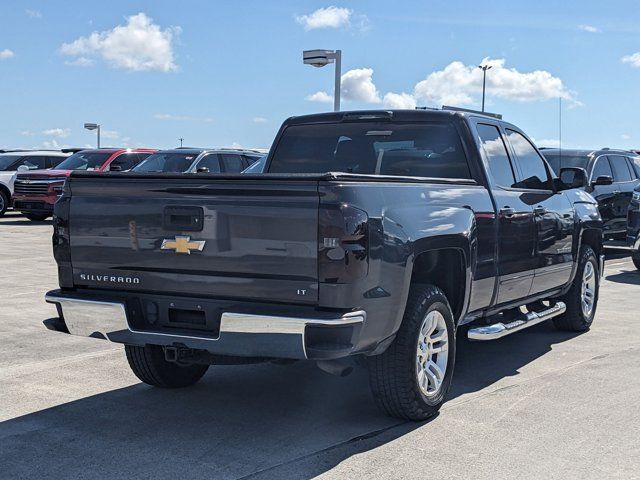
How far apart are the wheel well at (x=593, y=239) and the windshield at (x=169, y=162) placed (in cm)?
970

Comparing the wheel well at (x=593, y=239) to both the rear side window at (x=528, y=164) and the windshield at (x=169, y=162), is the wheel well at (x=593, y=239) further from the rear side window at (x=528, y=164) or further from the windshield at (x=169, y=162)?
the windshield at (x=169, y=162)

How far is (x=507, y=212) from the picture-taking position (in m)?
6.18

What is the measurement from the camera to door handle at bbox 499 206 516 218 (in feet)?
20.0

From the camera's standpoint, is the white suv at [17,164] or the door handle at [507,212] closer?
the door handle at [507,212]

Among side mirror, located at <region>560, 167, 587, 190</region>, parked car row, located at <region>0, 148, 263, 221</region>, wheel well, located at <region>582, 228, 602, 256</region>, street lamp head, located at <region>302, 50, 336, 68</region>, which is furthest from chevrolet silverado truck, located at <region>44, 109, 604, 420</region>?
street lamp head, located at <region>302, 50, 336, 68</region>

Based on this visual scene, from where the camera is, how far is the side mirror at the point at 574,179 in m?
7.49

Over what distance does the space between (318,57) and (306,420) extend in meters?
15.4

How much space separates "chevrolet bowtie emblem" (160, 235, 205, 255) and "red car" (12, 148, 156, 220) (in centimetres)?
1696

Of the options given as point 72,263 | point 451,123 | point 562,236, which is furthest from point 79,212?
point 562,236

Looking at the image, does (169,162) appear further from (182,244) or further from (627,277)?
(182,244)

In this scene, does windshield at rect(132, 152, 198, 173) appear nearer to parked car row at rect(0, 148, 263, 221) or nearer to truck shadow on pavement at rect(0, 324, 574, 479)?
parked car row at rect(0, 148, 263, 221)

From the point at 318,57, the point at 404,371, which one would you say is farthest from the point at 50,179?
the point at 404,371

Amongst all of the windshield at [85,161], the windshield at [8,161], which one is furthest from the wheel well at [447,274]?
the windshield at [8,161]

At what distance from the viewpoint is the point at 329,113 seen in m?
6.70
